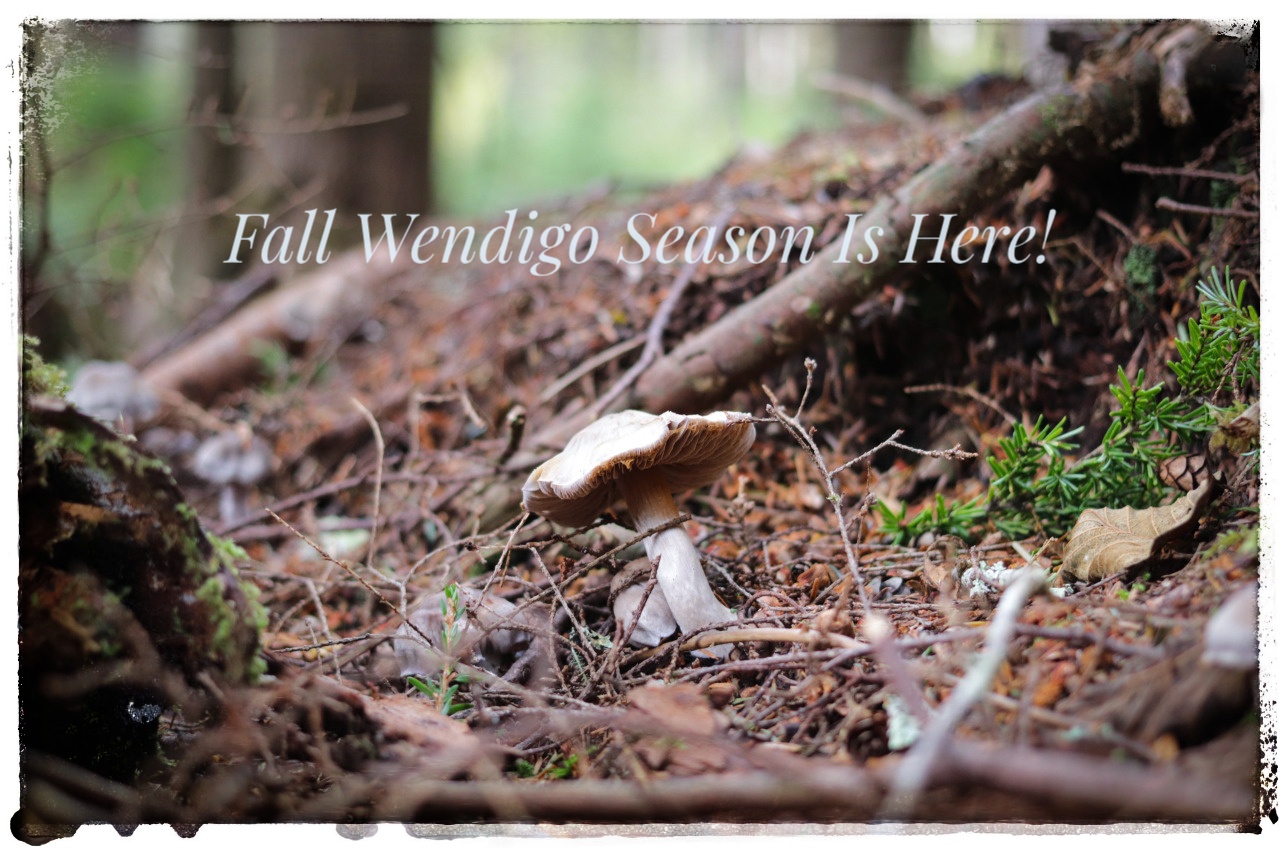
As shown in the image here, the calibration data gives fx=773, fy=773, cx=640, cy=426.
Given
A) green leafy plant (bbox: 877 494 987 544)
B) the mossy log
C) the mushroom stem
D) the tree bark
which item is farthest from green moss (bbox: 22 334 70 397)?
green leafy plant (bbox: 877 494 987 544)

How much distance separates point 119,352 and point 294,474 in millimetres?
1921

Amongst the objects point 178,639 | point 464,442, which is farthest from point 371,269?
point 178,639

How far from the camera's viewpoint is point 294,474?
3.08 m

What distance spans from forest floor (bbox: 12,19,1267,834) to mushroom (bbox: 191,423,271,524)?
193 millimetres

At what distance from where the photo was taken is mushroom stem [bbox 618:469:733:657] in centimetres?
149

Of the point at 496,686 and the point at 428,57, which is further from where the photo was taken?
the point at 428,57

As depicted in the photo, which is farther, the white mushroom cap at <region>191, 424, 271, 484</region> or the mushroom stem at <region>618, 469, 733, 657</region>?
the white mushroom cap at <region>191, 424, 271, 484</region>

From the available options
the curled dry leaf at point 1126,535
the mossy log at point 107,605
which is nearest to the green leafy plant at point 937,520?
the curled dry leaf at point 1126,535

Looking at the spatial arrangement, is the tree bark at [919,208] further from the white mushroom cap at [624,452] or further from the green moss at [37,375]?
the green moss at [37,375]

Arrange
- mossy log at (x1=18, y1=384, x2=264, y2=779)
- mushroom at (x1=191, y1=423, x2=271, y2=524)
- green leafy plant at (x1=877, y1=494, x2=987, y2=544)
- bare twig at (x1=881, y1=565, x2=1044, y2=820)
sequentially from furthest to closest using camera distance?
mushroom at (x1=191, y1=423, x2=271, y2=524)
green leafy plant at (x1=877, y1=494, x2=987, y2=544)
mossy log at (x1=18, y1=384, x2=264, y2=779)
bare twig at (x1=881, y1=565, x2=1044, y2=820)

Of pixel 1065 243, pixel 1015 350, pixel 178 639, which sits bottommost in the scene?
pixel 178 639

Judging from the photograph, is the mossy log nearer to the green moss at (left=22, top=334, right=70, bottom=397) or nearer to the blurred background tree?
the green moss at (left=22, top=334, right=70, bottom=397)

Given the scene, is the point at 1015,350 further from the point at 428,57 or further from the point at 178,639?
the point at 428,57

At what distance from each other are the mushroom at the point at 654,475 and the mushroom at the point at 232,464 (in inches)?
74.8
